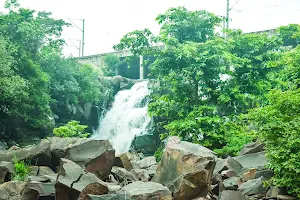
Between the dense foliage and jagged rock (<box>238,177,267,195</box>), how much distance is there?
11763mm

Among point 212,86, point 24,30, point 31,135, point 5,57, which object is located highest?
point 24,30

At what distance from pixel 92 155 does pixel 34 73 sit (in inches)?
465

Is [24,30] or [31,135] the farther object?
[31,135]

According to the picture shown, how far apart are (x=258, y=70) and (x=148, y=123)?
7636 millimetres

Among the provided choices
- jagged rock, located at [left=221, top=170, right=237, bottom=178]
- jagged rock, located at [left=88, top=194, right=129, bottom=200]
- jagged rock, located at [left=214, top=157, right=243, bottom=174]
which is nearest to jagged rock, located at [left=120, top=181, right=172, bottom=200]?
jagged rock, located at [left=88, top=194, right=129, bottom=200]

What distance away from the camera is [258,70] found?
16219mm

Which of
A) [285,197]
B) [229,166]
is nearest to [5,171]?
[229,166]

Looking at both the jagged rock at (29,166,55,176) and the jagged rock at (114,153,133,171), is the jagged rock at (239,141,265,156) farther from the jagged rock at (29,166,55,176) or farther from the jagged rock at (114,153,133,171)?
the jagged rock at (29,166,55,176)

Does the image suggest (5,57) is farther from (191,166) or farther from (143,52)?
(191,166)

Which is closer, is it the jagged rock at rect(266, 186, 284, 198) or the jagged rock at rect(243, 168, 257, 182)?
the jagged rock at rect(266, 186, 284, 198)

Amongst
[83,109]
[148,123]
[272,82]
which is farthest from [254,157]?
[83,109]

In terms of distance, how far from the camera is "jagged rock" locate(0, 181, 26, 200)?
7.10 m

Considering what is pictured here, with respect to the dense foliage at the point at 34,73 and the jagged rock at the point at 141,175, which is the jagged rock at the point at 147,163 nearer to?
the jagged rock at the point at 141,175

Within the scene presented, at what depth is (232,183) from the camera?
7980 millimetres
